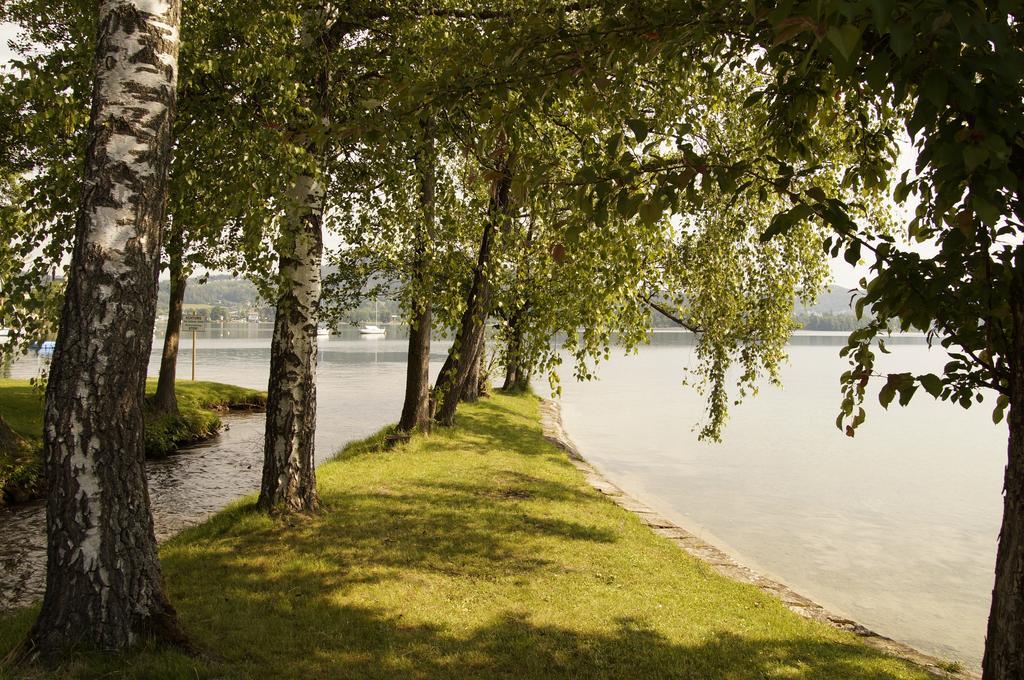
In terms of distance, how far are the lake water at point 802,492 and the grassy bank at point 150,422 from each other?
2.54 feet

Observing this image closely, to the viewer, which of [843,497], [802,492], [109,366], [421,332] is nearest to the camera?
[109,366]

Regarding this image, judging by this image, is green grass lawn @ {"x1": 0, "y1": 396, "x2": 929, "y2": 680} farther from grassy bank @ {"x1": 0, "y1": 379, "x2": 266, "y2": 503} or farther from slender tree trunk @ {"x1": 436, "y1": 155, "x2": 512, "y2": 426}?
grassy bank @ {"x1": 0, "y1": 379, "x2": 266, "y2": 503}

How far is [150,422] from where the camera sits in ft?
69.3

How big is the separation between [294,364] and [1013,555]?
26.6 feet

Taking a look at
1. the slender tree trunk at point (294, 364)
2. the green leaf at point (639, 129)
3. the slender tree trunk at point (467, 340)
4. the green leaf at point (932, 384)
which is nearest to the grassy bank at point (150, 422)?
the slender tree trunk at point (294, 364)

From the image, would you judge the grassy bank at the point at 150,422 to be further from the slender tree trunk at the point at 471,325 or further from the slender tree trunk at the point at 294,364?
the slender tree trunk at the point at 471,325

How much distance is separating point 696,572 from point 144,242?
791 centimetres

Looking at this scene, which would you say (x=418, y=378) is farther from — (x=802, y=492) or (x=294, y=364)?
(x=802, y=492)

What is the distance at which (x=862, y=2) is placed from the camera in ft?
7.45

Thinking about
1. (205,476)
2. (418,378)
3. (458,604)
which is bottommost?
(205,476)

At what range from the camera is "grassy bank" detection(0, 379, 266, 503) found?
45.2ft

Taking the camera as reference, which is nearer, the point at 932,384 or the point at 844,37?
the point at 844,37

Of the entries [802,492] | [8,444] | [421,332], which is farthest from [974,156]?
[802,492]

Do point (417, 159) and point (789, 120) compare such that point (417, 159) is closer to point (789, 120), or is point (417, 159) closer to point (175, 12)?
point (175, 12)
